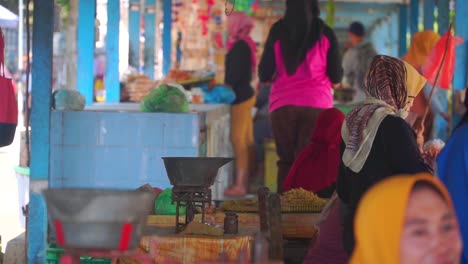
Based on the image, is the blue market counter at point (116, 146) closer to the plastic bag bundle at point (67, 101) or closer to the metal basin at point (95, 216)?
the plastic bag bundle at point (67, 101)

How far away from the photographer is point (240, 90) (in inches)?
Answer: 498

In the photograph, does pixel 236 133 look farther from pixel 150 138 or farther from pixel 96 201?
pixel 96 201

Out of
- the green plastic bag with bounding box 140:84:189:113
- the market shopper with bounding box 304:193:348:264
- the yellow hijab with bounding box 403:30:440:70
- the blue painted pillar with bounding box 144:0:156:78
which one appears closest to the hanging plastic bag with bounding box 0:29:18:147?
the green plastic bag with bounding box 140:84:189:113

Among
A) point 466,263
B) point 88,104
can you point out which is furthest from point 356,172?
point 88,104

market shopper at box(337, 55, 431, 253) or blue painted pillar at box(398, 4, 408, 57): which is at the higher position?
blue painted pillar at box(398, 4, 408, 57)

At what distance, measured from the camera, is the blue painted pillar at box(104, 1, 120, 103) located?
1211 centimetres

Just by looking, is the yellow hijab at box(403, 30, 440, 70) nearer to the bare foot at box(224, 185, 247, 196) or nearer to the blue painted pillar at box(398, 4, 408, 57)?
the bare foot at box(224, 185, 247, 196)

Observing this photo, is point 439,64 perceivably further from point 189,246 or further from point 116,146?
point 189,246

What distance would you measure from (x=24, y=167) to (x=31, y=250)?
268cm

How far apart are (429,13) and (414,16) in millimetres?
2434

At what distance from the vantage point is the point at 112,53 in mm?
12273

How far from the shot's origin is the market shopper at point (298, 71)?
29.6ft

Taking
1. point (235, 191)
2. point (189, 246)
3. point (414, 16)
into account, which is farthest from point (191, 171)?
point (414, 16)

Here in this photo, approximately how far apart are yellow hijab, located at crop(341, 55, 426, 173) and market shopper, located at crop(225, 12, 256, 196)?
6.93 meters
